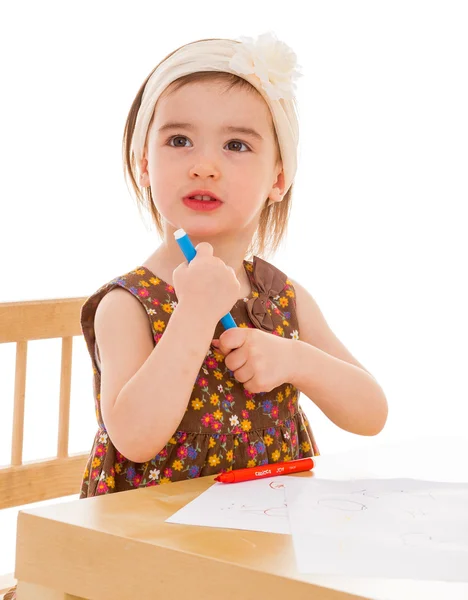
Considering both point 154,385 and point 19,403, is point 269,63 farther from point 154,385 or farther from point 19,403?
point 19,403

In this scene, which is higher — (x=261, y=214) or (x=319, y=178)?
(x=319, y=178)

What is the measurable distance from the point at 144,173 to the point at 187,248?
0.60 feet

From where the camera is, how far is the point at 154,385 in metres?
0.82

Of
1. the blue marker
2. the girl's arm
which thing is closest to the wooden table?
the girl's arm

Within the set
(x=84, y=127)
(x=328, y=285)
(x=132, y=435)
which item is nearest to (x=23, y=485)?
(x=132, y=435)

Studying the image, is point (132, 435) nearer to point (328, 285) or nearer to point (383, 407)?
point (383, 407)

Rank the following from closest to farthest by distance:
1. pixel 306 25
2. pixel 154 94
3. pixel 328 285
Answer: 1. pixel 154 94
2. pixel 306 25
3. pixel 328 285

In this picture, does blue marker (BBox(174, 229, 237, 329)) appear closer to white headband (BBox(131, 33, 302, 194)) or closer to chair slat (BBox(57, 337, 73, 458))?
white headband (BBox(131, 33, 302, 194))

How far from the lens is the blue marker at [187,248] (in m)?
0.84

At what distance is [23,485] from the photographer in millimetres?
1115

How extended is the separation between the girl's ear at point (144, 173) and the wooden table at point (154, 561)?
1.37 ft

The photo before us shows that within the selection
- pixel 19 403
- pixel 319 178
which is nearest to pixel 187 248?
pixel 19 403

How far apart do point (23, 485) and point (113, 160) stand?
1.12 metres

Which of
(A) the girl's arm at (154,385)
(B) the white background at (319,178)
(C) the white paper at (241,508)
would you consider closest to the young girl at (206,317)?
(A) the girl's arm at (154,385)
